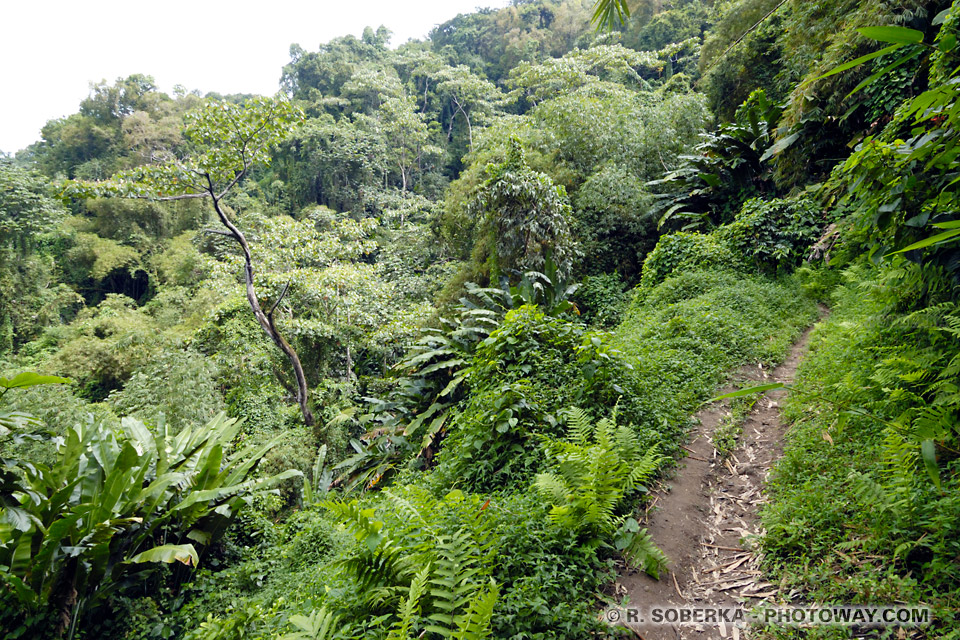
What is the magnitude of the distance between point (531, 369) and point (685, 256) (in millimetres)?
4994

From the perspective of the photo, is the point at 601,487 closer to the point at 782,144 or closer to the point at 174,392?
the point at 782,144

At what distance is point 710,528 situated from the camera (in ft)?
8.90

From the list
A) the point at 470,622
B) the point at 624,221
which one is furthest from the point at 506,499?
the point at 624,221

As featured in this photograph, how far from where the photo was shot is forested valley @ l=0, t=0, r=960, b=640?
2.16m

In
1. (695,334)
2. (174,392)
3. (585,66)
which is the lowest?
(174,392)

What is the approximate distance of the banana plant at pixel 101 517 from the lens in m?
2.94

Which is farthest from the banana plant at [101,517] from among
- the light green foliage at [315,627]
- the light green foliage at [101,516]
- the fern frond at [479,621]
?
the fern frond at [479,621]

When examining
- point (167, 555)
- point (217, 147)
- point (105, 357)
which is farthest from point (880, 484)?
point (105, 357)

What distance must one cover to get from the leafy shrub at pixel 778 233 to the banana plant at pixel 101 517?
7612mm

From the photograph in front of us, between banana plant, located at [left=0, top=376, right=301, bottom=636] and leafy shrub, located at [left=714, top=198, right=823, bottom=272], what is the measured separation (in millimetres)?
7612

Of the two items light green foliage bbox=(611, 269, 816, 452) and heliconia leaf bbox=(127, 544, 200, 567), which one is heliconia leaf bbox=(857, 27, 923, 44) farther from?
heliconia leaf bbox=(127, 544, 200, 567)

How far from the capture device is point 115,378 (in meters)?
12.3

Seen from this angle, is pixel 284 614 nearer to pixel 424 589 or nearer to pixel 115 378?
pixel 424 589

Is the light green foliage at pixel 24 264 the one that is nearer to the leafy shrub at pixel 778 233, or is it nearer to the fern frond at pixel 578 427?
the fern frond at pixel 578 427
